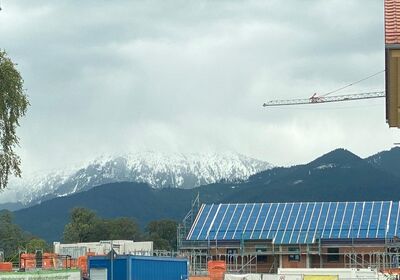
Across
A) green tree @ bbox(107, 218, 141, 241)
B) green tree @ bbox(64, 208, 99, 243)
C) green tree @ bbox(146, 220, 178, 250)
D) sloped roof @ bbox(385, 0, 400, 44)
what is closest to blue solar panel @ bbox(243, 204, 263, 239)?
green tree @ bbox(64, 208, 99, 243)

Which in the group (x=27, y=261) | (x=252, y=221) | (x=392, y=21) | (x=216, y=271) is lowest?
(x=216, y=271)

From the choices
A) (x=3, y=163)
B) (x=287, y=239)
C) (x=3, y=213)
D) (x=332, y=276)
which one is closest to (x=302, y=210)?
(x=287, y=239)

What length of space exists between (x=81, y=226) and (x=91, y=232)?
92.6 inches

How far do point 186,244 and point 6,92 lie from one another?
2911 inches

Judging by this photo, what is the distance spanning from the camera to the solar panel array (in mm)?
99688

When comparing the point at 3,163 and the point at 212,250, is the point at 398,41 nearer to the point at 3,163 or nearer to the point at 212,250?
the point at 3,163

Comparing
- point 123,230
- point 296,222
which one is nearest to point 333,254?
point 296,222

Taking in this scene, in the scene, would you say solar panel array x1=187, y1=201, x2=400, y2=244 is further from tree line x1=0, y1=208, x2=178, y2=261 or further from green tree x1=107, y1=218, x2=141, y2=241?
green tree x1=107, y1=218, x2=141, y2=241

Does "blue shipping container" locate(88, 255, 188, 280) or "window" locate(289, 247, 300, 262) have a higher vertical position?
"window" locate(289, 247, 300, 262)

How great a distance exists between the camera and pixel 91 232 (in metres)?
158

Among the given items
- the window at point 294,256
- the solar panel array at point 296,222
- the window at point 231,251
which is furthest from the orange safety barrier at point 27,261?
the solar panel array at point 296,222

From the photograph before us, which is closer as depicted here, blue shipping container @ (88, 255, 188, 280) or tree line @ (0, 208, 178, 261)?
→ blue shipping container @ (88, 255, 188, 280)

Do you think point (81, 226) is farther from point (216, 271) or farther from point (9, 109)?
point (9, 109)

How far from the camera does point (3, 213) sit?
18288cm
